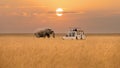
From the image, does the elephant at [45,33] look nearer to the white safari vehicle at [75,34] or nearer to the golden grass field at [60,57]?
the white safari vehicle at [75,34]

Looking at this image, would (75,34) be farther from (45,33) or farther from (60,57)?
(60,57)

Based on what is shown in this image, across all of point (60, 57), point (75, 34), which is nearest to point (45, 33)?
point (75, 34)

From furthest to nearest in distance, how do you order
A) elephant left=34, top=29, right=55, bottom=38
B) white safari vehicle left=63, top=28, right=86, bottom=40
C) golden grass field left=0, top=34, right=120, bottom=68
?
elephant left=34, top=29, right=55, bottom=38 < white safari vehicle left=63, top=28, right=86, bottom=40 < golden grass field left=0, top=34, right=120, bottom=68

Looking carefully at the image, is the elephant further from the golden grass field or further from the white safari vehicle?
the golden grass field

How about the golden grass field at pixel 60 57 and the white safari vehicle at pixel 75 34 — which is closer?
the golden grass field at pixel 60 57

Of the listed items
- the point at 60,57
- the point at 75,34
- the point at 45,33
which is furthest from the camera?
the point at 45,33

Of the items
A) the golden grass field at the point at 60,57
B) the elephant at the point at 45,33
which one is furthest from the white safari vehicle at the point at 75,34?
the golden grass field at the point at 60,57

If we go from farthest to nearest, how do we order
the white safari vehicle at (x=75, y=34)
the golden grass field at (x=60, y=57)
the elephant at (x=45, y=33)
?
the elephant at (x=45, y=33), the white safari vehicle at (x=75, y=34), the golden grass field at (x=60, y=57)

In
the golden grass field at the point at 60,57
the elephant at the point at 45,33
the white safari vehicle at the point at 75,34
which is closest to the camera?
the golden grass field at the point at 60,57

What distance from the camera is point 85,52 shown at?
17.0 metres

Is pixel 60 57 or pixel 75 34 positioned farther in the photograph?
pixel 75 34

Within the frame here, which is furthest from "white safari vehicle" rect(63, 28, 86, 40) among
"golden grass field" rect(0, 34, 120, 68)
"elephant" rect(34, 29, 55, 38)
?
"golden grass field" rect(0, 34, 120, 68)

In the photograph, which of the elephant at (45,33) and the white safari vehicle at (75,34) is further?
the elephant at (45,33)

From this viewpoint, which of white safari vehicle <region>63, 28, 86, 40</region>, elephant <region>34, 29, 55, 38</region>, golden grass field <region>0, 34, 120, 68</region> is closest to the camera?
golden grass field <region>0, 34, 120, 68</region>
